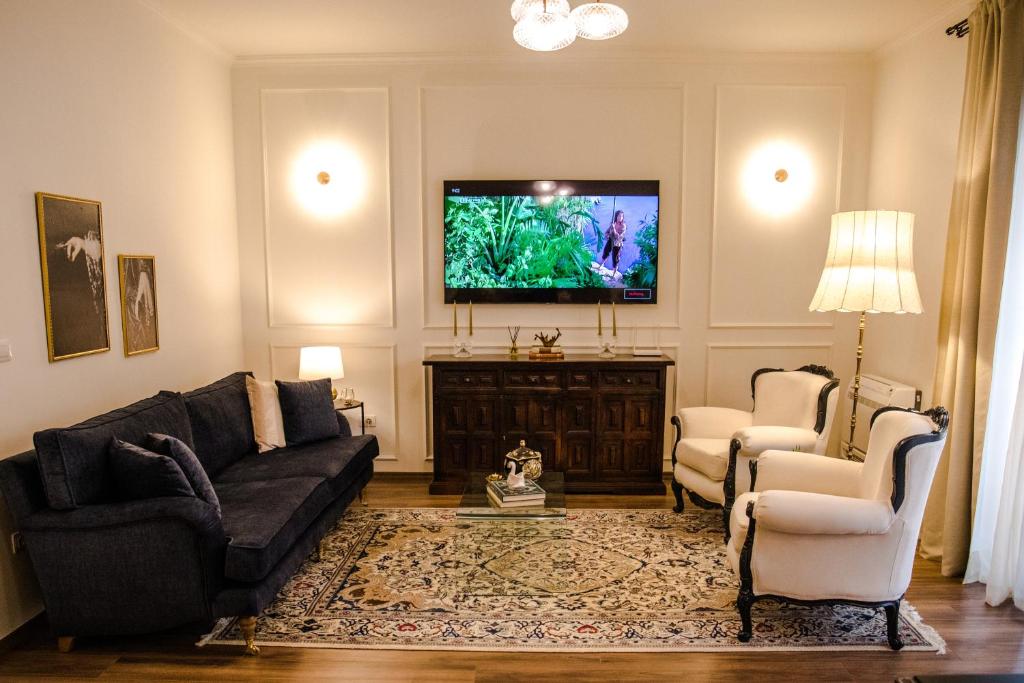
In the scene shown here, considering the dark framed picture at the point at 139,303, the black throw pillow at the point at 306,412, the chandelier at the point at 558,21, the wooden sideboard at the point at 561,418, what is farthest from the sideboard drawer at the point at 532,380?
the chandelier at the point at 558,21

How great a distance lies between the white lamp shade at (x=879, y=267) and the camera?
3293 mm

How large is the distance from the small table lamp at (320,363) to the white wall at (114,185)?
0.64m

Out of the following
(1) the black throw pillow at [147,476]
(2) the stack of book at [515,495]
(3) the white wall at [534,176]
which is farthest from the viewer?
(3) the white wall at [534,176]

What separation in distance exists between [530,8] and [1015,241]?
8.75ft

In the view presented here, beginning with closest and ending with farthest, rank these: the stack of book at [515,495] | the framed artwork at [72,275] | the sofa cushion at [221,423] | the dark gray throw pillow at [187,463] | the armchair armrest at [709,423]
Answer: the dark gray throw pillow at [187,463] → the framed artwork at [72,275] → the stack of book at [515,495] → the sofa cushion at [221,423] → the armchair armrest at [709,423]

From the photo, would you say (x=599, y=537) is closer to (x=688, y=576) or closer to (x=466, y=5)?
(x=688, y=576)

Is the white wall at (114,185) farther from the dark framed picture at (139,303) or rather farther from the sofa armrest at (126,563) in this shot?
the sofa armrest at (126,563)

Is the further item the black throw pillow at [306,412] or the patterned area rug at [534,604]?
the black throw pillow at [306,412]

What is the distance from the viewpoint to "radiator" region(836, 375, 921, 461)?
4070 mm

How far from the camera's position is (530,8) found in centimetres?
244

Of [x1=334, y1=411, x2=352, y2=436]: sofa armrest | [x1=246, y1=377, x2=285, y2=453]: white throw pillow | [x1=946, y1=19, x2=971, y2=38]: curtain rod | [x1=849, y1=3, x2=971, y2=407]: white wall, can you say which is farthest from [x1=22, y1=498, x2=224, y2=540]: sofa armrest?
[x1=946, y1=19, x2=971, y2=38]: curtain rod

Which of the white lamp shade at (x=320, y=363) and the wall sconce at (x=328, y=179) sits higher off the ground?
the wall sconce at (x=328, y=179)

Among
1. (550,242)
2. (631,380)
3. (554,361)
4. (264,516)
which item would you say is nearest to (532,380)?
(554,361)

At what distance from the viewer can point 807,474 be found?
3238mm
